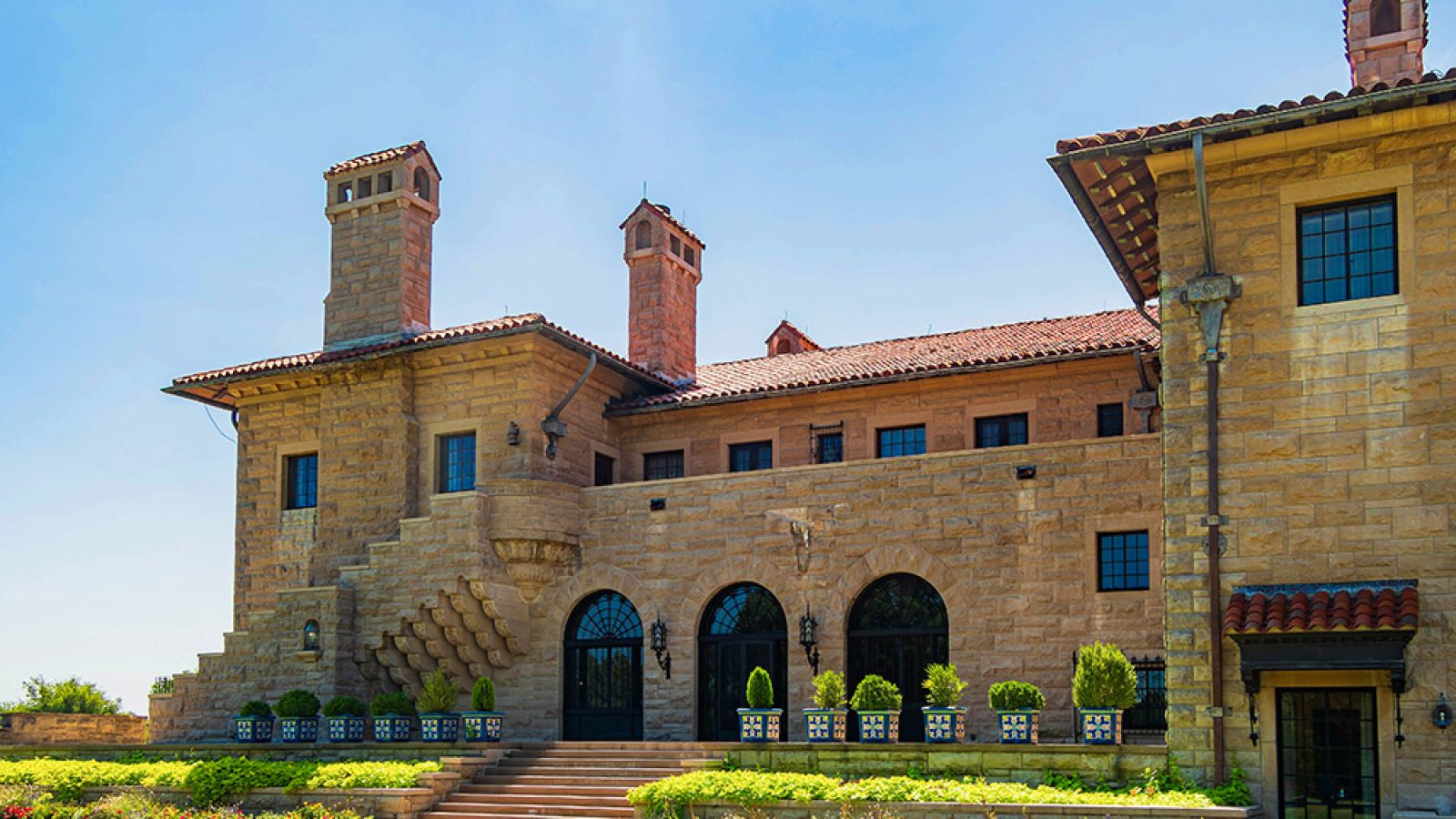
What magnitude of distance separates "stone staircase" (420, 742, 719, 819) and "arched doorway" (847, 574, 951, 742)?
132 inches

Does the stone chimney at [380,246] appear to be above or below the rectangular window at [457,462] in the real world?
above

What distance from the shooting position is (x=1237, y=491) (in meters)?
18.0

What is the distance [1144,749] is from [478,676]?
12739mm

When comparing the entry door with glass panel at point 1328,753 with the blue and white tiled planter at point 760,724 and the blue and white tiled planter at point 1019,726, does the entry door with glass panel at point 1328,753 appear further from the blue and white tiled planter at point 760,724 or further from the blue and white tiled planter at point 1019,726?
the blue and white tiled planter at point 760,724

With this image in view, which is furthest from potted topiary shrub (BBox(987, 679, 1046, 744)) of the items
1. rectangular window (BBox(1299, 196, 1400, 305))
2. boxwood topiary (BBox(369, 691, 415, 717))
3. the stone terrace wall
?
the stone terrace wall

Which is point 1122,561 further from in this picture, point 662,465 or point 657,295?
point 657,295

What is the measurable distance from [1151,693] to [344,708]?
43.5 ft

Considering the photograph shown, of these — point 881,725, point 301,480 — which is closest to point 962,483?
point 881,725

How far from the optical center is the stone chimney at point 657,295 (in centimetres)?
3055

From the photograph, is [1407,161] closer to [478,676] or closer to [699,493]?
[699,493]

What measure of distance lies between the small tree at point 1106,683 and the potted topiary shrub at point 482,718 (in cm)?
1008

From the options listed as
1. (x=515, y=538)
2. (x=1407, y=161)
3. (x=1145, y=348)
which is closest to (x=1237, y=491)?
(x=1407, y=161)

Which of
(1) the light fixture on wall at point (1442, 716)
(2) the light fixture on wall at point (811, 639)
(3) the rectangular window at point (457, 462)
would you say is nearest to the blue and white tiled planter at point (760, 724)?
(2) the light fixture on wall at point (811, 639)

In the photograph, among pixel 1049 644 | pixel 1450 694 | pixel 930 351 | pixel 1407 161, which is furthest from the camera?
pixel 930 351
